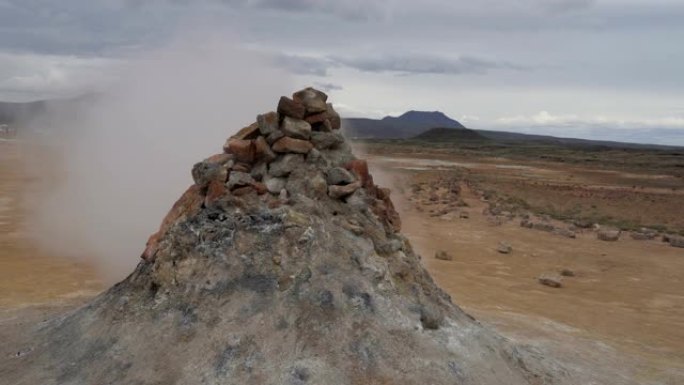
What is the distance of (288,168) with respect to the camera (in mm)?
6734

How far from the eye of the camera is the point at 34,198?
76.1ft

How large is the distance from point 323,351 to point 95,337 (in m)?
2.20

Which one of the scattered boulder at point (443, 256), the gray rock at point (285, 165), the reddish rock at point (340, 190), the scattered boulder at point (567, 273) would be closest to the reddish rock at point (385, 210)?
the reddish rock at point (340, 190)

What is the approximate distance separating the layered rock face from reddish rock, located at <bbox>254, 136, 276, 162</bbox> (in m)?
0.01

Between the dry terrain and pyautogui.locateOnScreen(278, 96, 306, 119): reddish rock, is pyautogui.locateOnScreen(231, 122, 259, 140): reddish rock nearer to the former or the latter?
pyautogui.locateOnScreen(278, 96, 306, 119): reddish rock

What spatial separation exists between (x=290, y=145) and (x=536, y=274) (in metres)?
8.52

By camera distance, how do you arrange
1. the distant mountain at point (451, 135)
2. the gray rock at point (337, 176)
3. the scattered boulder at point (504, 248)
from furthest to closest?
the distant mountain at point (451, 135)
the scattered boulder at point (504, 248)
the gray rock at point (337, 176)

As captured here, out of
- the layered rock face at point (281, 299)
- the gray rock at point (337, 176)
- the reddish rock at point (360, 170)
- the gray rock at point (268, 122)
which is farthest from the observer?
the reddish rock at point (360, 170)

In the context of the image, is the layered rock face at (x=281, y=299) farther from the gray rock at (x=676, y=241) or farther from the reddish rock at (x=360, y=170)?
the gray rock at (x=676, y=241)

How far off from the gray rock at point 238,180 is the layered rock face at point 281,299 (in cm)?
1

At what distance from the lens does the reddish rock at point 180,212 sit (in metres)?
6.67

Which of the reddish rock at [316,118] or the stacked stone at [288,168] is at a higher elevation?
the reddish rock at [316,118]

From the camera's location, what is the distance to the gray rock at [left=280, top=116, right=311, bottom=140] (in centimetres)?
686

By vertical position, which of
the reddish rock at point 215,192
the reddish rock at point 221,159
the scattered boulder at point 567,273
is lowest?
the scattered boulder at point 567,273
